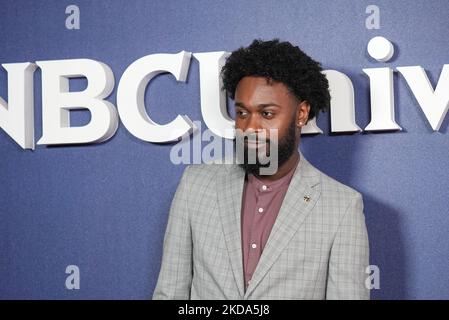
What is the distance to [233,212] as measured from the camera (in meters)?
2.29

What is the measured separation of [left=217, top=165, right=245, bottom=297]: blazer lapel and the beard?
0.18 feet

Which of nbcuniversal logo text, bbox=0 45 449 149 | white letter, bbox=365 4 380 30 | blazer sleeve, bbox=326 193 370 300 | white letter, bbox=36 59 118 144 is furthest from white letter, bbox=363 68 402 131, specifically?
white letter, bbox=36 59 118 144

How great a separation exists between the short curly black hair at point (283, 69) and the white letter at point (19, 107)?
2.48ft

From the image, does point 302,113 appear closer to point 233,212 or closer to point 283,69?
point 283,69

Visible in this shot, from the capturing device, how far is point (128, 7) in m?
2.74

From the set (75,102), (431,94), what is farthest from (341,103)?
(75,102)

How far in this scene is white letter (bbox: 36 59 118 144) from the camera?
2658mm

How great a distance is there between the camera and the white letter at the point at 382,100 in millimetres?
2516

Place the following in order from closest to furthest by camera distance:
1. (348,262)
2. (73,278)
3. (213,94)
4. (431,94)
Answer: (348,262), (431,94), (213,94), (73,278)

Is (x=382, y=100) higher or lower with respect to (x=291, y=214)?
higher

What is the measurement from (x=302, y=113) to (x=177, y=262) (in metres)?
0.60
